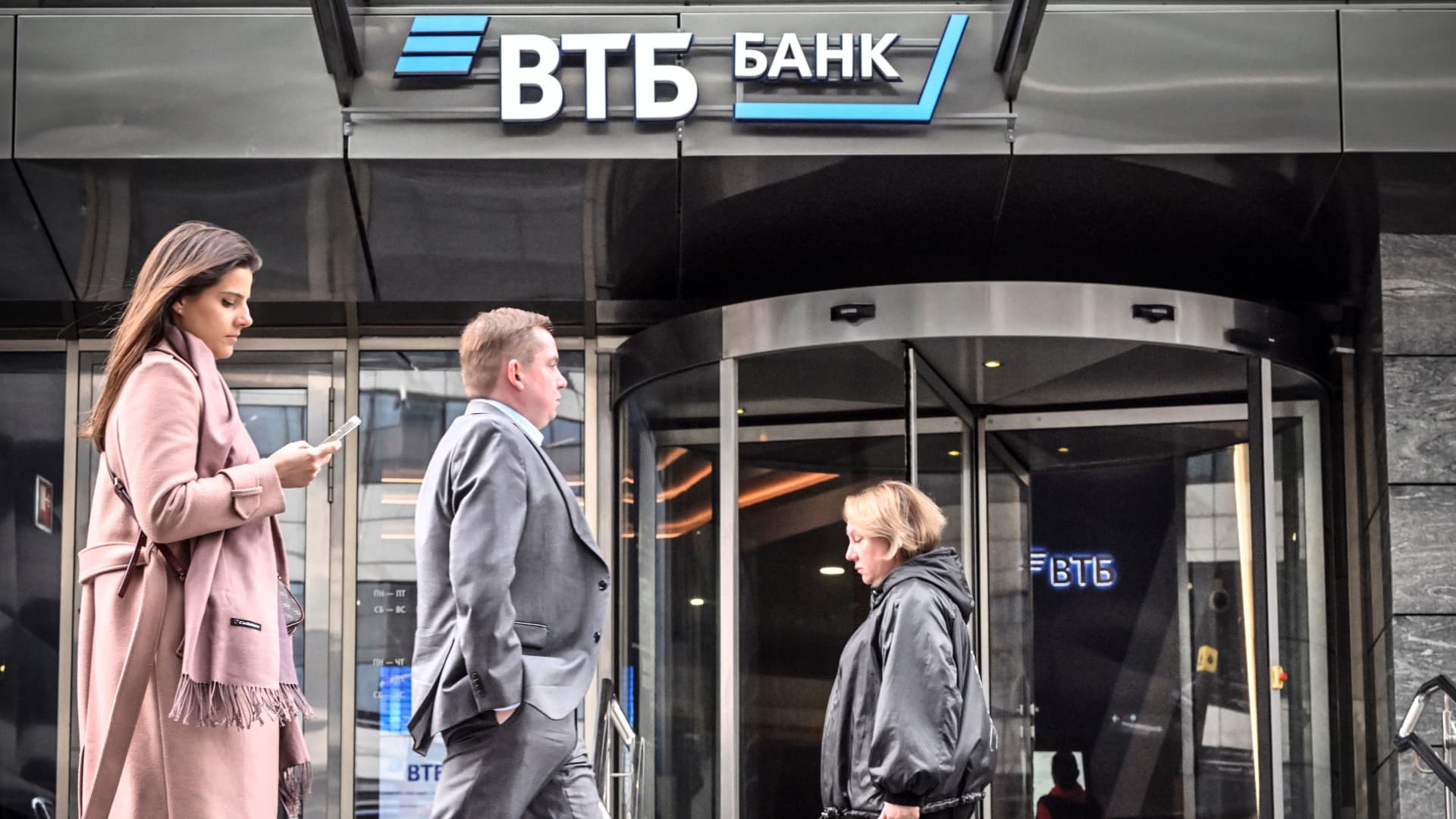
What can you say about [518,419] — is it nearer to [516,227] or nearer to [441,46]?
[441,46]

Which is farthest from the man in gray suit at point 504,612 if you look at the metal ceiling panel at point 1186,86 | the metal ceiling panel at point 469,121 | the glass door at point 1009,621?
the glass door at point 1009,621

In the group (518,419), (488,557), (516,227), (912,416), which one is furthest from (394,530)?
(488,557)

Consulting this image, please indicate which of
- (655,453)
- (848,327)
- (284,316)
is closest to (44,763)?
(284,316)

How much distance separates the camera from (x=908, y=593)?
16.9ft

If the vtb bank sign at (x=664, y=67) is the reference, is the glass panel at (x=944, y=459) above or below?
below

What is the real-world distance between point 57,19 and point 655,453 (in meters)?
3.38

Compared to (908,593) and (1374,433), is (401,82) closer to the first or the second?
(908,593)

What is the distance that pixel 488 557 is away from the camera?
400 cm

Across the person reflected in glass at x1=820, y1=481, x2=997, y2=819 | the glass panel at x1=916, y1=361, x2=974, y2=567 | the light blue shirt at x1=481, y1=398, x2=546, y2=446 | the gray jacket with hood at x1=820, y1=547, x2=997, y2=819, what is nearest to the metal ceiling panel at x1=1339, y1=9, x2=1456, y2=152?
the glass panel at x1=916, y1=361, x2=974, y2=567

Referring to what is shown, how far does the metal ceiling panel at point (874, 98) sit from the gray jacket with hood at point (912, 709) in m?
3.24

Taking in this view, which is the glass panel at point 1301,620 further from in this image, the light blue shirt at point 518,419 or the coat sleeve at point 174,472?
the coat sleeve at point 174,472

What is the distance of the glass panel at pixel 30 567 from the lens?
9227 mm

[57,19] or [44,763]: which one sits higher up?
[57,19]

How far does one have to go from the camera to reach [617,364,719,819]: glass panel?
8.30m
